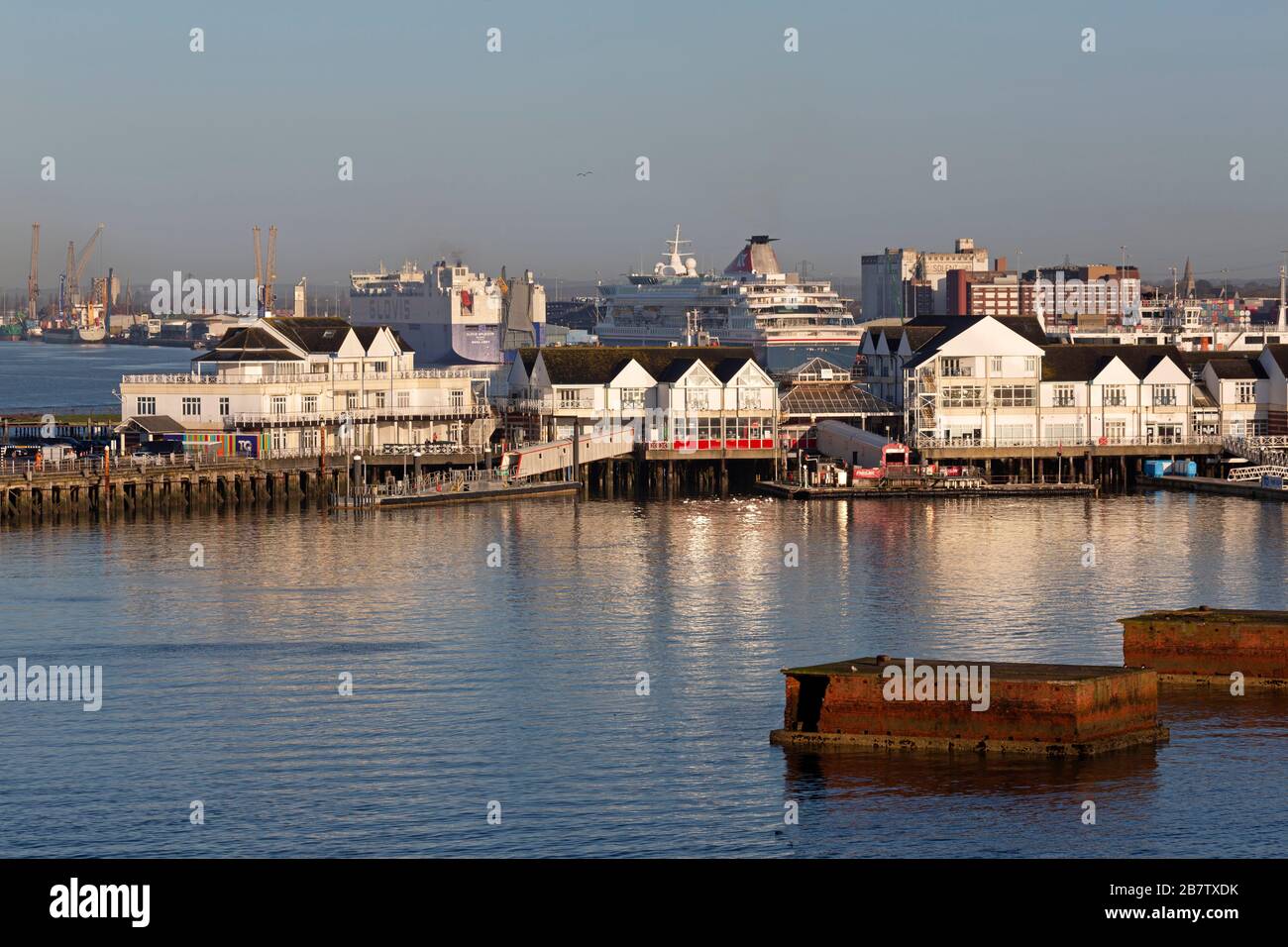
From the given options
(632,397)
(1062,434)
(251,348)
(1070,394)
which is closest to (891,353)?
(1070,394)

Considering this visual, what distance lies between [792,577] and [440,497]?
24235 mm

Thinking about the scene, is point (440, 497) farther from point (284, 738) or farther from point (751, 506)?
point (284, 738)

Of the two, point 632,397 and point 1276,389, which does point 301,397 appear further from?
point 1276,389

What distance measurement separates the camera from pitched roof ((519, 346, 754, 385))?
93.8 m

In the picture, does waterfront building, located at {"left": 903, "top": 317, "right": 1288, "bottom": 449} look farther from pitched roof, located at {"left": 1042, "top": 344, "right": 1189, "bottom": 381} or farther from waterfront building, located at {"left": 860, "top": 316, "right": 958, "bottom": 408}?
waterfront building, located at {"left": 860, "top": 316, "right": 958, "bottom": 408}

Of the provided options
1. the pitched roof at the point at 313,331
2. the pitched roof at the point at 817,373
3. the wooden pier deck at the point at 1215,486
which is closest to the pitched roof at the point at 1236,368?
the wooden pier deck at the point at 1215,486

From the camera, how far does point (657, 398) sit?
9344 cm

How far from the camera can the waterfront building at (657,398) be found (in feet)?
304

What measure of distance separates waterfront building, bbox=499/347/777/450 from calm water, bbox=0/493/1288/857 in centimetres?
2171

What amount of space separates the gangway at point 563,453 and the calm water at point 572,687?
12281mm

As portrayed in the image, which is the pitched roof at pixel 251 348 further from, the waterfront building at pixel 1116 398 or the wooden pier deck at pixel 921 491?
the waterfront building at pixel 1116 398

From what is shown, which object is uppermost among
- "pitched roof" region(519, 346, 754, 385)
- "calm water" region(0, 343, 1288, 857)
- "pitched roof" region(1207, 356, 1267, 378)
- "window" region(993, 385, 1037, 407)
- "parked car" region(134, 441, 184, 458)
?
"pitched roof" region(519, 346, 754, 385)

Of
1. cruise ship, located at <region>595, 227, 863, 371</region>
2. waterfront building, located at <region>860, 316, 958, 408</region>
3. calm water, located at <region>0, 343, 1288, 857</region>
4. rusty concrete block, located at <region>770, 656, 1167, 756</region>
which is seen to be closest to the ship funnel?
cruise ship, located at <region>595, 227, 863, 371</region>
